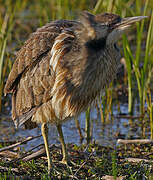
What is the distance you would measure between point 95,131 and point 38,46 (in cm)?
214

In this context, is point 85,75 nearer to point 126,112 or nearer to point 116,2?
point 116,2

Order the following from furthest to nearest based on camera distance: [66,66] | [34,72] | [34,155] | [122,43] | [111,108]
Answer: [122,43] < [111,108] < [34,155] < [34,72] < [66,66]

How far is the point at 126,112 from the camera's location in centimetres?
698

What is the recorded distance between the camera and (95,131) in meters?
6.39

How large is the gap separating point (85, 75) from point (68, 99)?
31cm

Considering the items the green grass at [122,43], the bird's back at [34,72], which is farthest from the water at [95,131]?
the bird's back at [34,72]

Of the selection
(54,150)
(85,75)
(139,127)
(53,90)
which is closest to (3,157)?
(54,150)

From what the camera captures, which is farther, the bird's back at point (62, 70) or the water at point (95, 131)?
the water at point (95, 131)

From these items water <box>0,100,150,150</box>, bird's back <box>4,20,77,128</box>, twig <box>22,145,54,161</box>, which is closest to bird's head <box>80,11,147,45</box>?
bird's back <box>4,20,77,128</box>

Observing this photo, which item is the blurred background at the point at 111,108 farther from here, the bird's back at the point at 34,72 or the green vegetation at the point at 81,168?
the bird's back at the point at 34,72

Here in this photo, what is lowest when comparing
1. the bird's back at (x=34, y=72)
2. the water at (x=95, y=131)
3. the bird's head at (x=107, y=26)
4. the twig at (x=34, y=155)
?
the water at (x=95, y=131)

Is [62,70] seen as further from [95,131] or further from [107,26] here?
[95,131]

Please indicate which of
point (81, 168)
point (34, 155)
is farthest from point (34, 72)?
point (81, 168)

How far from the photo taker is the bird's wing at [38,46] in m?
4.57
